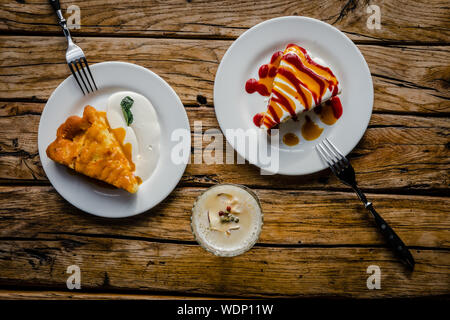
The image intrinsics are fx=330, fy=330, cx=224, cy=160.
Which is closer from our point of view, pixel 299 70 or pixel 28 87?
pixel 299 70

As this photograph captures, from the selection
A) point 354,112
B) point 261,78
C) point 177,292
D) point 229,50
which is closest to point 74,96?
point 229,50

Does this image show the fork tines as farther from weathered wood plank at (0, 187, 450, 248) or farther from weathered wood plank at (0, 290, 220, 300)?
weathered wood plank at (0, 290, 220, 300)

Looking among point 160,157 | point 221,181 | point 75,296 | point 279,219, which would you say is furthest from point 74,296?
point 279,219

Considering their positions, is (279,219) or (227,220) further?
(279,219)

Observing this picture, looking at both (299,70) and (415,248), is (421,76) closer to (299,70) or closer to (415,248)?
(299,70)

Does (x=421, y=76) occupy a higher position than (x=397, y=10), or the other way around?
(x=397, y=10)

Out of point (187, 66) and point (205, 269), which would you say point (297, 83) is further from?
point (205, 269)
